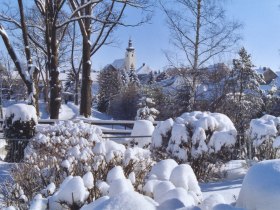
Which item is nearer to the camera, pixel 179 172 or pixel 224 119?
pixel 179 172

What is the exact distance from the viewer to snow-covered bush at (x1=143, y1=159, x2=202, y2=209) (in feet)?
10.9

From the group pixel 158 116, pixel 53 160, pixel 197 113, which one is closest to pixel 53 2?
pixel 197 113

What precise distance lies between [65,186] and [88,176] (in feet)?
1.14

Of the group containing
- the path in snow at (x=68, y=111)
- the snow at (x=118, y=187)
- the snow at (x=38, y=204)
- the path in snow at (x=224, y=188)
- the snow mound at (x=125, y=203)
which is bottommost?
the path in snow at (x=68, y=111)

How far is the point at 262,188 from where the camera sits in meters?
3.84

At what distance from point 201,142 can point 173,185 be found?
12.6 feet

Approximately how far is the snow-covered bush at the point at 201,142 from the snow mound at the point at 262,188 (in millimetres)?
3393

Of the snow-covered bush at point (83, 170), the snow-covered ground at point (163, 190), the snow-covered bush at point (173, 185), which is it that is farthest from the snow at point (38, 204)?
the snow-covered bush at point (173, 185)

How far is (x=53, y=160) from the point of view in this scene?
5637mm

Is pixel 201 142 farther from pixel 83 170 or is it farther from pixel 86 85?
pixel 86 85

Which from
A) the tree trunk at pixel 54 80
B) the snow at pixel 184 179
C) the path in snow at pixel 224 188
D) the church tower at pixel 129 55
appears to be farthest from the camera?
the church tower at pixel 129 55

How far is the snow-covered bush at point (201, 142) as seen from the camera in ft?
24.8

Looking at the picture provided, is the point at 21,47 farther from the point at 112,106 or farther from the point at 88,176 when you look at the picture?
the point at 88,176

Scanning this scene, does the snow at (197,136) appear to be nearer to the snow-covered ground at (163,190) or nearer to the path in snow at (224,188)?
the path in snow at (224,188)
